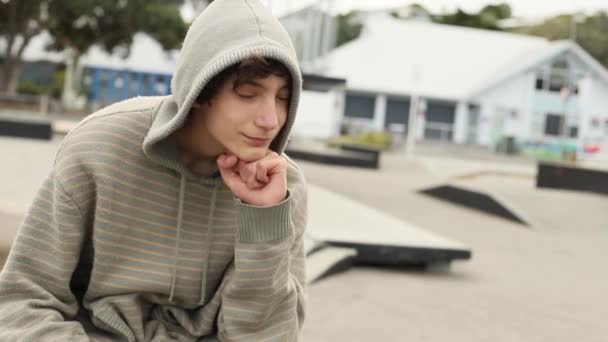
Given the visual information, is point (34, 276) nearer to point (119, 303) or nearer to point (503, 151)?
point (119, 303)

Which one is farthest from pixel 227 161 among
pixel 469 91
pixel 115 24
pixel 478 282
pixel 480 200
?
pixel 469 91

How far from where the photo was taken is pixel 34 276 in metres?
1.96

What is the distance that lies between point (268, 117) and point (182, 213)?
35 centimetres

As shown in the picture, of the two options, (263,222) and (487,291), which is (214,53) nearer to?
(263,222)

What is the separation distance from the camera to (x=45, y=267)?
1946 mm

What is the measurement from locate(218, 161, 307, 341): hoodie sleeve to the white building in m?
40.0

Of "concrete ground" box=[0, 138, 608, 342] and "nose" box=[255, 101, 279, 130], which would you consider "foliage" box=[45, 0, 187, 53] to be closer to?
"concrete ground" box=[0, 138, 608, 342]

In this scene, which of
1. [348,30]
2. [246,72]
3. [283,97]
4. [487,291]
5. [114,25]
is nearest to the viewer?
[246,72]

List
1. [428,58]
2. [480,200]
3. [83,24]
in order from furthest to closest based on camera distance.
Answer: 1. [428,58]
2. [83,24]
3. [480,200]

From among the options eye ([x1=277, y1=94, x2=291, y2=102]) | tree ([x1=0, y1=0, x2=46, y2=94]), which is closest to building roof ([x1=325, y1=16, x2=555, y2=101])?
tree ([x1=0, y1=0, x2=46, y2=94])

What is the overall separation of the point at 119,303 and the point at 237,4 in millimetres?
722

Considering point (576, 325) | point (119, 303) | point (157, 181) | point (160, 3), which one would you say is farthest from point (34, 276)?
point (160, 3)

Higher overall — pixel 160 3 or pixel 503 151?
pixel 160 3

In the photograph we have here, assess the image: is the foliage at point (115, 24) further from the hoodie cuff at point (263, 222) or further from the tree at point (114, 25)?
the hoodie cuff at point (263, 222)
